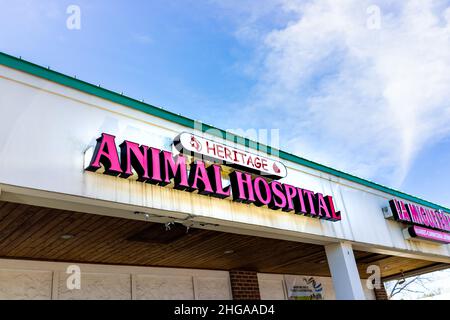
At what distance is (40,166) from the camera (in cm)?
557

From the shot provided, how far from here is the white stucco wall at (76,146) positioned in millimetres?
5523

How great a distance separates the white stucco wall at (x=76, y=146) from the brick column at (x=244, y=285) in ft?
13.7

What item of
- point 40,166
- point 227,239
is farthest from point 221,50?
point 40,166

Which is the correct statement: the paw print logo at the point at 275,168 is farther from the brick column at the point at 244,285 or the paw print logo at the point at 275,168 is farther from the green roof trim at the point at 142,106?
the brick column at the point at 244,285

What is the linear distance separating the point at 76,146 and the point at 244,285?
8140 millimetres

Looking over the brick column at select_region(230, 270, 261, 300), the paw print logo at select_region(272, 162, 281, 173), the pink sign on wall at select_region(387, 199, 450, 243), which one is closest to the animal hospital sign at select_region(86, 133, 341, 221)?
the paw print logo at select_region(272, 162, 281, 173)

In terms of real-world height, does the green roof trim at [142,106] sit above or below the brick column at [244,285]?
above

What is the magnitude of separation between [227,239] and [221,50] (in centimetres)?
612

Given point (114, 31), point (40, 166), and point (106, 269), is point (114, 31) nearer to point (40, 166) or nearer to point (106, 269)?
point (40, 166)

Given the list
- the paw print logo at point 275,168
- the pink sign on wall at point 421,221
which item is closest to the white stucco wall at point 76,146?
the paw print logo at point 275,168

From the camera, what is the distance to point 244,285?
12586 millimetres

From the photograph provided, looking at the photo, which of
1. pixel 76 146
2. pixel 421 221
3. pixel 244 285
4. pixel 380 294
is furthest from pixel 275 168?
pixel 380 294

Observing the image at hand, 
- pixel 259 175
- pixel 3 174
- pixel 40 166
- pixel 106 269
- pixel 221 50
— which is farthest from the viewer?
pixel 221 50

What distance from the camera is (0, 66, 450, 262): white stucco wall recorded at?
5.52m
